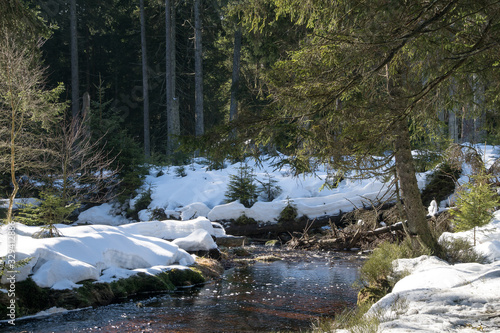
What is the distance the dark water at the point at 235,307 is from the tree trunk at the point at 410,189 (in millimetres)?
1956

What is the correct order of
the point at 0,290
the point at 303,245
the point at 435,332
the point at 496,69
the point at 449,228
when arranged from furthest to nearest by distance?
the point at 303,245
the point at 449,228
the point at 0,290
the point at 496,69
the point at 435,332

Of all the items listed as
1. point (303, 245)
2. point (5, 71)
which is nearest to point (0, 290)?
point (5, 71)

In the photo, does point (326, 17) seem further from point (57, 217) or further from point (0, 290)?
point (57, 217)

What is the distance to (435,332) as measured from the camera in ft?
12.1

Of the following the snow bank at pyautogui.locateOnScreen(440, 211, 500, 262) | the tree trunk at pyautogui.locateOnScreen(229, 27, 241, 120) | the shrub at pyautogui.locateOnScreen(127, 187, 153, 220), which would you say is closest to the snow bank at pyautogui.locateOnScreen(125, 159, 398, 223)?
the shrub at pyautogui.locateOnScreen(127, 187, 153, 220)

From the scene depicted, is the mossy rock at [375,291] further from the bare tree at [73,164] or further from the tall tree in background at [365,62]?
the bare tree at [73,164]

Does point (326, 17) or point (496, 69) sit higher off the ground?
point (326, 17)

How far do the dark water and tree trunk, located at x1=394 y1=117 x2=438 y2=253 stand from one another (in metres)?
1.96

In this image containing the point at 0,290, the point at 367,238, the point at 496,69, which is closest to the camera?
the point at 496,69

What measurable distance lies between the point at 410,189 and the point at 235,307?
437 centimetres

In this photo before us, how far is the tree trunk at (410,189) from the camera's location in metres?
8.53

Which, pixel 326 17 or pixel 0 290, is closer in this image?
pixel 326 17

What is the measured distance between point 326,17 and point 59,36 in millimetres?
30805

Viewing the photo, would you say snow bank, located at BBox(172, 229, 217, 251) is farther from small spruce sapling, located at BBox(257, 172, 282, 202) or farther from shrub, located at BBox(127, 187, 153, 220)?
shrub, located at BBox(127, 187, 153, 220)
